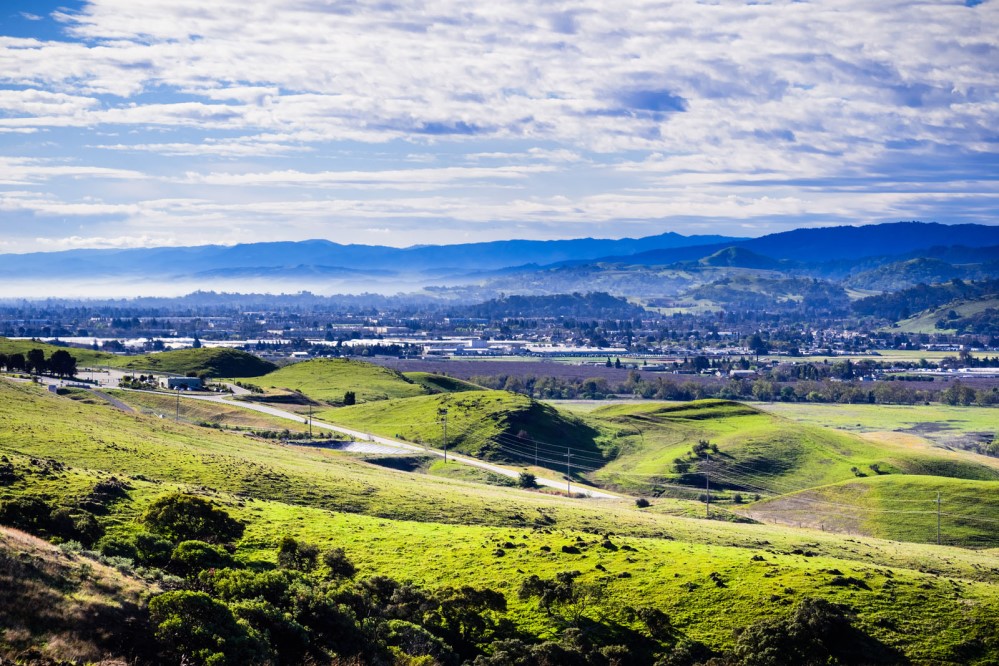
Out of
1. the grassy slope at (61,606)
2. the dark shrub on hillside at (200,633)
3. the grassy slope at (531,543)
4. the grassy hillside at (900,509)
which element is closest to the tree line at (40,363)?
the grassy slope at (531,543)

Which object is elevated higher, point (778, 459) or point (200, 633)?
point (200, 633)

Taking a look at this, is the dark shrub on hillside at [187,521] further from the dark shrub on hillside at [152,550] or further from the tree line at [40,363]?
the tree line at [40,363]

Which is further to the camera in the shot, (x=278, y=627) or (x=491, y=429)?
(x=491, y=429)

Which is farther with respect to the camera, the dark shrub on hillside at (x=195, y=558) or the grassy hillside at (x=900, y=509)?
the grassy hillside at (x=900, y=509)

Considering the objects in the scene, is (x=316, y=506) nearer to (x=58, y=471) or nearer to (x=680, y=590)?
(x=58, y=471)

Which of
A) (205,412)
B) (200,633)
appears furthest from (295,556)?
(205,412)

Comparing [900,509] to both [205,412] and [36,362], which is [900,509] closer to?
[205,412]
